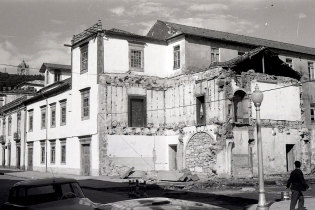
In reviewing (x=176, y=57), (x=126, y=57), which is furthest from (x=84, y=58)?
(x=176, y=57)

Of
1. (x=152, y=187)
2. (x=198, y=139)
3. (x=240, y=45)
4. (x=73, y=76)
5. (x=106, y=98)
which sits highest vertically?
(x=240, y=45)

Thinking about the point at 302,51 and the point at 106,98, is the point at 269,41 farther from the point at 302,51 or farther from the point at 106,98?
the point at 106,98

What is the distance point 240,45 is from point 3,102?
120ft

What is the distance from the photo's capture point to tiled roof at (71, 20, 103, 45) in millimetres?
28688

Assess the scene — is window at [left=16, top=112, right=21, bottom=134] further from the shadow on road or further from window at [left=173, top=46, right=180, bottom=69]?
the shadow on road

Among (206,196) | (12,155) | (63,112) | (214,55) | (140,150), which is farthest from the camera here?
(12,155)

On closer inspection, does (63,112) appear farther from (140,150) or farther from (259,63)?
(259,63)

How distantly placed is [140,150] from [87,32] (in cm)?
974

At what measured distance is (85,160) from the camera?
1174 inches

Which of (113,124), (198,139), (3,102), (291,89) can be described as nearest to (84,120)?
(113,124)

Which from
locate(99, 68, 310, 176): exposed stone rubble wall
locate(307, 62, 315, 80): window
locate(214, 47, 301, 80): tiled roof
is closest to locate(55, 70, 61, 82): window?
locate(99, 68, 310, 176): exposed stone rubble wall

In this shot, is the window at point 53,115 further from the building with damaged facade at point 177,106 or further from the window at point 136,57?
the window at point 136,57

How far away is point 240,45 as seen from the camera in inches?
1294

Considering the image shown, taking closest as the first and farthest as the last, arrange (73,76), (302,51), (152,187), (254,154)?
(152,187) → (254,154) → (73,76) → (302,51)
